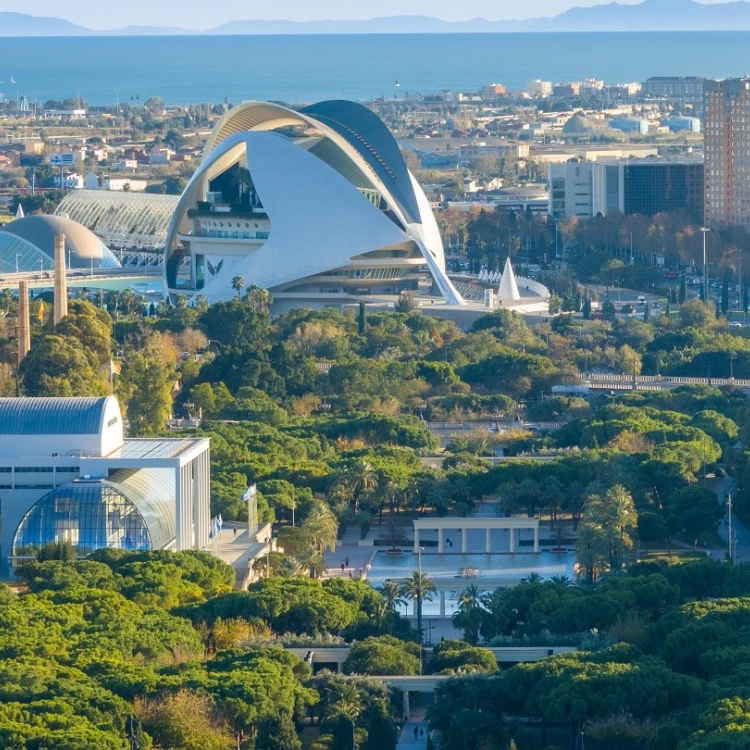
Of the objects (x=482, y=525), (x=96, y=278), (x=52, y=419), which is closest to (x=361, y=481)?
(x=482, y=525)

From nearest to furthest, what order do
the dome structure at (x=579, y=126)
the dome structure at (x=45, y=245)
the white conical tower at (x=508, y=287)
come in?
1. the white conical tower at (x=508, y=287)
2. the dome structure at (x=45, y=245)
3. the dome structure at (x=579, y=126)

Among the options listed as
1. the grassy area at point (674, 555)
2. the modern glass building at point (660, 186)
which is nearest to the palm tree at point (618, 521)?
the grassy area at point (674, 555)

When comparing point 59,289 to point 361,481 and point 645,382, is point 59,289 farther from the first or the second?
point 361,481

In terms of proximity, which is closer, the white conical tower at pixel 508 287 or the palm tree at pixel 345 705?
the palm tree at pixel 345 705

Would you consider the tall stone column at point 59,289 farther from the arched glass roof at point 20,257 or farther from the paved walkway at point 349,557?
the arched glass roof at point 20,257

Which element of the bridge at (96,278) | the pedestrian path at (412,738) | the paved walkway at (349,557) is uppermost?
the bridge at (96,278)

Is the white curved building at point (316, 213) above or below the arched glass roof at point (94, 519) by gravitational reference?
above

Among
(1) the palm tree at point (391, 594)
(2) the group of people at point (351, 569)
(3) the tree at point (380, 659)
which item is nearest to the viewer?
(3) the tree at point (380, 659)
